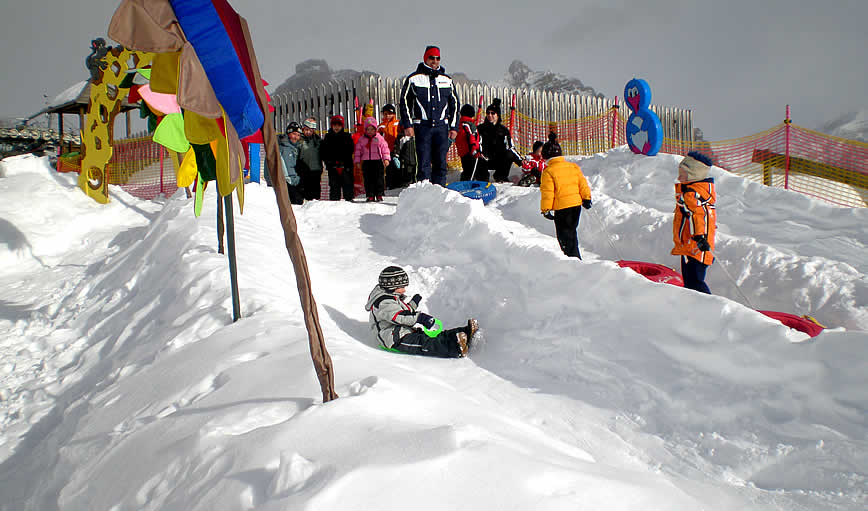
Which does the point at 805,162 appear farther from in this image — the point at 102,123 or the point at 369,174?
the point at 102,123

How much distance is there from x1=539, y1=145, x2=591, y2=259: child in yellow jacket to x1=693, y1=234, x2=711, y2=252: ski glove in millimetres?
1277

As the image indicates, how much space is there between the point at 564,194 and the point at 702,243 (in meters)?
1.52

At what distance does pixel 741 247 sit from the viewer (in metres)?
5.35

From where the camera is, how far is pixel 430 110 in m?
7.77

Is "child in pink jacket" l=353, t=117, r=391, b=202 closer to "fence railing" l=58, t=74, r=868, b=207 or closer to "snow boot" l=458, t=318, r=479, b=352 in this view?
"fence railing" l=58, t=74, r=868, b=207

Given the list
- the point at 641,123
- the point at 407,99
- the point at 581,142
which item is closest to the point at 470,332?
the point at 407,99

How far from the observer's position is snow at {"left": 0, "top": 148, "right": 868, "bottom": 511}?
5.22 ft

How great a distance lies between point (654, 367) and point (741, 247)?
3.21 meters

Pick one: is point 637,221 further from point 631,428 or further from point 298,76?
point 298,76

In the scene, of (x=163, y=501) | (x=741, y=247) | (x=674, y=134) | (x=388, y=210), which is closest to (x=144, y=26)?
(x=163, y=501)

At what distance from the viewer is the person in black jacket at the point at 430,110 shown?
304 inches

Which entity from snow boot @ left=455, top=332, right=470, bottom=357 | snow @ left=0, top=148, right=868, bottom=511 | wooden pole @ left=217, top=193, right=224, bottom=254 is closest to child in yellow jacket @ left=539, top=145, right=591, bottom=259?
snow @ left=0, top=148, right=868, bottom=511

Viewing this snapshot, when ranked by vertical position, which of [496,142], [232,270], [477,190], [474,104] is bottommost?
[232,270]

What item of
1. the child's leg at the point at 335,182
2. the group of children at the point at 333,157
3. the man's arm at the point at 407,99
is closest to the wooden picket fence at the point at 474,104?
the group of children at the point at 333,157
